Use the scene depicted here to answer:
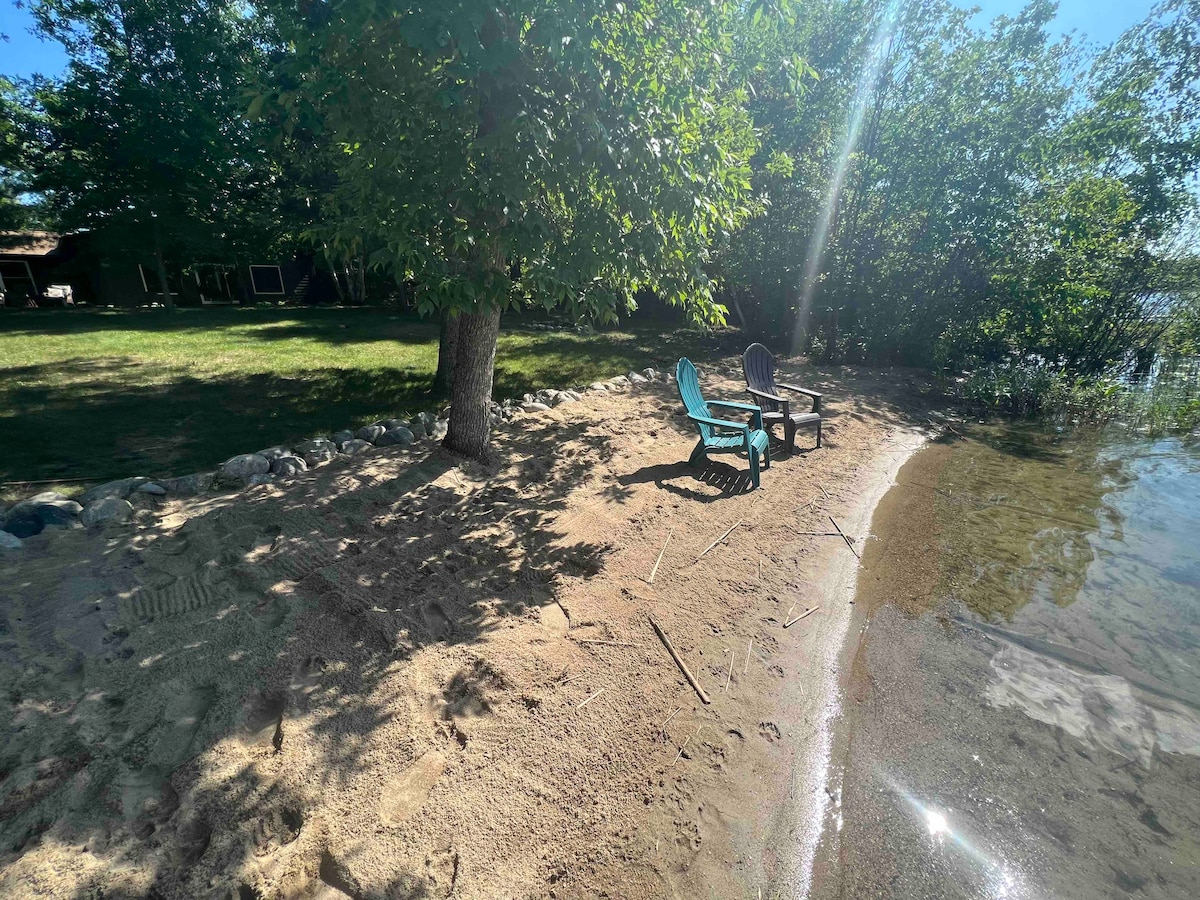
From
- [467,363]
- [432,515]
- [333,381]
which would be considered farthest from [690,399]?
[333,381]

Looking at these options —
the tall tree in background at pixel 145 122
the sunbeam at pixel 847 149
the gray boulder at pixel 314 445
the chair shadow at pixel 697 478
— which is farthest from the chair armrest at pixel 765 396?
the tall tree in background at pixel 145 122

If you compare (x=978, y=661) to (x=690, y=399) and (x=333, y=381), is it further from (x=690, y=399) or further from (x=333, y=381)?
(x=333, y=381)

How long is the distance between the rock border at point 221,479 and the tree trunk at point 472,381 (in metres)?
0.50

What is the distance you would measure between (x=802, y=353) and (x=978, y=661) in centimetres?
1083

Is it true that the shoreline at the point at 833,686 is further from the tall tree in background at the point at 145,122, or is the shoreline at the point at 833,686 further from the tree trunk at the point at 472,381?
the tall tree in background at the point at 145,122

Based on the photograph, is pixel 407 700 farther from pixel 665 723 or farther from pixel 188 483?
pixel 188 483

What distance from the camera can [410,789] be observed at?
6.57 feet

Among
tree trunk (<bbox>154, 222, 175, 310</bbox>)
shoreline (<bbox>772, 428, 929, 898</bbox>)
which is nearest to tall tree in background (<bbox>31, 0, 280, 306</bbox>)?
tree trunk (<bbox>154, 222, 175, 310</bbox>)

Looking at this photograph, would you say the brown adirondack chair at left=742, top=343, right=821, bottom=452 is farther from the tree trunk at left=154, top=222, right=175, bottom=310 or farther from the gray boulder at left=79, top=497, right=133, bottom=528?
the tree trunk at left=154, top=222, right=175, bottom=310

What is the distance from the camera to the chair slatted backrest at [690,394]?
5185 mm

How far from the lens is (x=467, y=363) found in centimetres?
468

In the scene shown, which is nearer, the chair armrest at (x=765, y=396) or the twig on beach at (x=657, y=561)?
the twig on beach at (x=657, y=561)

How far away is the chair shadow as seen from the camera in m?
4.78

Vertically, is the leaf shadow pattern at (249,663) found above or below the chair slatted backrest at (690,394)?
below
